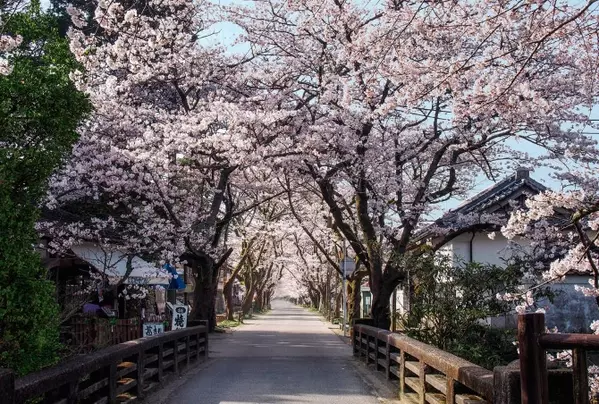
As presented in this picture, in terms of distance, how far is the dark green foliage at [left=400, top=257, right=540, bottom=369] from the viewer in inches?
461

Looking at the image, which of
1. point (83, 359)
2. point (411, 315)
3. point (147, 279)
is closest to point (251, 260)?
point (147, 279)

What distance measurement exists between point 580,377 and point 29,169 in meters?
5.89

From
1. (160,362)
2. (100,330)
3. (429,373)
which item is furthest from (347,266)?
(429,373)

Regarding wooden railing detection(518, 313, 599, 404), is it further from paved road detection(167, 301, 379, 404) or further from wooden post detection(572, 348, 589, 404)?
paved road detection(167, 301, 379, 404)

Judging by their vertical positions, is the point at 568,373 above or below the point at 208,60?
below

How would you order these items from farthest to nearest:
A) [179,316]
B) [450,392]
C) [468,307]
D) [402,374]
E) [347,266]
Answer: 1. [347,266]
2. [179,316]
3. [468,307]
4. [402,374]
5. [450,392]

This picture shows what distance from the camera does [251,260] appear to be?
4897 centimetres

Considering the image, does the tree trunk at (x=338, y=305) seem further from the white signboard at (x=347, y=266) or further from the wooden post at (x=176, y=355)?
the wooden post at (x=176, y=355)

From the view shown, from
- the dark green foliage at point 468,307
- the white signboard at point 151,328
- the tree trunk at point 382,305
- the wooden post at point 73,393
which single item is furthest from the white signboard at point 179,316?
the wooden post at point 73,393

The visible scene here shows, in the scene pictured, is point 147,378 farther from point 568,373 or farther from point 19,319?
point 568,373

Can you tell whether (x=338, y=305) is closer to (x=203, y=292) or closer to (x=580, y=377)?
(x=203, y=292)

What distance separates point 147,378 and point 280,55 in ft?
36.2

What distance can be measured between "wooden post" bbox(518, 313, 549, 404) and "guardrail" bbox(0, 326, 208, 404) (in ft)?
12.8

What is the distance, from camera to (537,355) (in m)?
5.23
